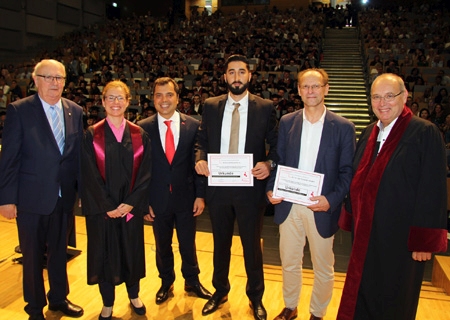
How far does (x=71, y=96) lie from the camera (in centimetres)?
1020

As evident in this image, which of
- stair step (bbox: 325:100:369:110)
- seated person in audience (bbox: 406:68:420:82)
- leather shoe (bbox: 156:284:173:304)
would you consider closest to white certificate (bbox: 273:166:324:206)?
leather shoe (bbox: 156:284:173:304)

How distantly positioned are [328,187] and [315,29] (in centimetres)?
1424

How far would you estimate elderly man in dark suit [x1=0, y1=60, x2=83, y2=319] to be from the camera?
95.8 inches

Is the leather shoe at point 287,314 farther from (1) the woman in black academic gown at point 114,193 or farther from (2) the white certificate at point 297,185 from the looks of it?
(1) the woman in black academic gown at point 114,193

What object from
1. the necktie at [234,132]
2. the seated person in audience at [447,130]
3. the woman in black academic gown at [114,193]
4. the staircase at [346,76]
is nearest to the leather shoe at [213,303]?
the woman in black academic gown at [114,193]

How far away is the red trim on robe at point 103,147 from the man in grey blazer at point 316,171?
3.01 feet

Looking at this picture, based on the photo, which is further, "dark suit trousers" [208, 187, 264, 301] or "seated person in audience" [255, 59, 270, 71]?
"seated person in audience" [255, 59, 270, 71]

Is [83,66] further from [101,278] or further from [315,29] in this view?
[101,278]

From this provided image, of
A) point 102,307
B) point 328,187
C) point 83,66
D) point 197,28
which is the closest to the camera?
point 328,187

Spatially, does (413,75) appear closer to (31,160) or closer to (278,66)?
(278,66)

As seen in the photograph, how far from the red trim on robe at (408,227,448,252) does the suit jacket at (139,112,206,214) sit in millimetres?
1451

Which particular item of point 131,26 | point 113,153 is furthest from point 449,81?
point 131,26

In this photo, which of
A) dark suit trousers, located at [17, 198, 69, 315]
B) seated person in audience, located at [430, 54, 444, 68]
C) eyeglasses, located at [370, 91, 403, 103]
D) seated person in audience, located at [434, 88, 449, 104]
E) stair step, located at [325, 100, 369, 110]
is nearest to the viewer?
eyeglasses, located at [370, 91, 403, 103]

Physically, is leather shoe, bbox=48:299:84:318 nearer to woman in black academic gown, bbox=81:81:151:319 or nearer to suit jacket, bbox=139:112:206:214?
woman in black academic gown, bbox=81:81:151:319
